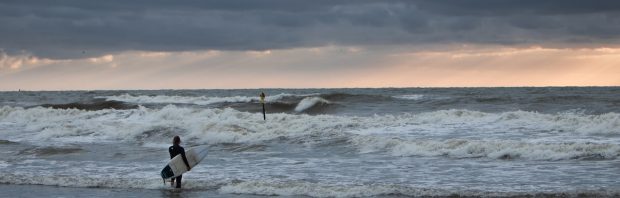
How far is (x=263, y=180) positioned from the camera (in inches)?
646

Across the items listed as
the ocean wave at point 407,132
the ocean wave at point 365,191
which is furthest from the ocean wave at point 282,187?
the ocean wave at point 407,132

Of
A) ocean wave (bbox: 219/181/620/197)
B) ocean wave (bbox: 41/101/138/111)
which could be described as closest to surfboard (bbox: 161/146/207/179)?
ocean wave (bbox: 219/181/620/197)

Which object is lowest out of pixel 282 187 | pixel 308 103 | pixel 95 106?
pixel 282 187

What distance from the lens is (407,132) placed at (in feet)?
88.0

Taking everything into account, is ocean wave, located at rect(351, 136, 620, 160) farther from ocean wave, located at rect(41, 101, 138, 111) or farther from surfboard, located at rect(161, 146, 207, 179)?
ocean wave, located at rect(41, 101, 138, 111)

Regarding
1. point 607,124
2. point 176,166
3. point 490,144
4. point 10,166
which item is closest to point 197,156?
point 176,166

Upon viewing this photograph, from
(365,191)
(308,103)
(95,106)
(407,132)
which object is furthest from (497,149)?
(95,106)

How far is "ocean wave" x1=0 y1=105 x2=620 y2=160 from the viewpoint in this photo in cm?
2005

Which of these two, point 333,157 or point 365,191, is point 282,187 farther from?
point 333,157

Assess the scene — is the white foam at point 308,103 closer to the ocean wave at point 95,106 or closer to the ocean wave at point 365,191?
the ocean wave at point 95,106

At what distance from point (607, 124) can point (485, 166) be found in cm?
Answer: 944

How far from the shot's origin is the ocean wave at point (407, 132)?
2005cm

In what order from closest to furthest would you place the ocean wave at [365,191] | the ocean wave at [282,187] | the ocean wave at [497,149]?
the ocean wave at [365,191]
the ocean wave at [282,187]
the ocean wave at [497,149]

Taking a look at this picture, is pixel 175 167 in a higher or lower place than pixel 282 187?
higher
